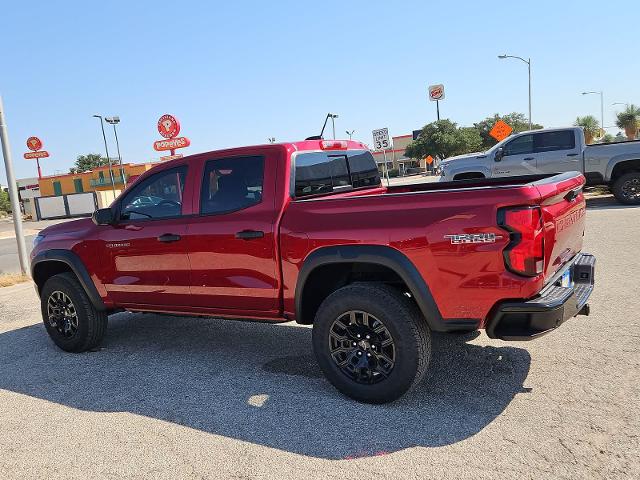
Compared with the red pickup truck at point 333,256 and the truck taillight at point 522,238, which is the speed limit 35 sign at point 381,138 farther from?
the truck taillight at point 522,238

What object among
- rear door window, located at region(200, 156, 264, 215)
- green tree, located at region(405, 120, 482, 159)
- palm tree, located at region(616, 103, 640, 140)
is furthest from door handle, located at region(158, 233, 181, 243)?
green tree, located at region(405, 120, 482, 159)

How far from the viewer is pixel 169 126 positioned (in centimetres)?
3891

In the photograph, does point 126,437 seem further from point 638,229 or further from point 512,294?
point 638,229

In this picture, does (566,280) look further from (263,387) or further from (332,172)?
(263,387)

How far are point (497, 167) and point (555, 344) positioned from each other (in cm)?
995

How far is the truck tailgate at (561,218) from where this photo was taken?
3.26 m

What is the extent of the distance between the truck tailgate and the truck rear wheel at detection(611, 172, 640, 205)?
10.5 m

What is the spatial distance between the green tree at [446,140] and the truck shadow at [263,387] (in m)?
65.1

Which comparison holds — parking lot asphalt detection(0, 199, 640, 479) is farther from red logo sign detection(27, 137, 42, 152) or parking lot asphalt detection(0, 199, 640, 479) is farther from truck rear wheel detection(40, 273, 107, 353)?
red logo sign detection(27, 137, 42, 152)

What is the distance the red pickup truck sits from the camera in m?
3.20

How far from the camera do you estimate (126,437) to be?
3533 millimetres

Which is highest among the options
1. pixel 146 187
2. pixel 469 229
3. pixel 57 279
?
pixel 146 187

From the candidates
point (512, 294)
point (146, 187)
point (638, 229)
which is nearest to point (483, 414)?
point (512, 294)

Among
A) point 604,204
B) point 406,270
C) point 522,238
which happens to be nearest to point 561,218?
point 522,238
